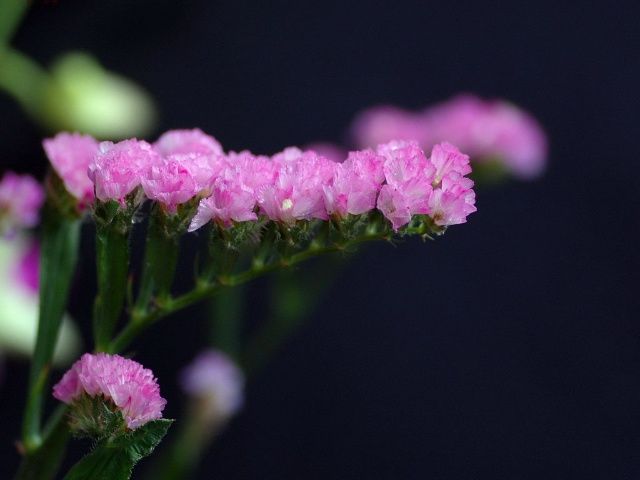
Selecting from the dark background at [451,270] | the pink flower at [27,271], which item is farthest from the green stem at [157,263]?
the dark background at [451,270]

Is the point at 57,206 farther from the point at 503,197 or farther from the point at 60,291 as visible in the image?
the point at 503,197

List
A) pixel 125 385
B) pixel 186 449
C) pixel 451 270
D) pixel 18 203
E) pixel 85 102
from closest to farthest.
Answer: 1. pixel 125 385
2. pixel 18 203
3. pixel 186 449
4. pixel 85 102
5. pixel 451 270

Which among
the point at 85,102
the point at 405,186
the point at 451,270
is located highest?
the point at 451,270

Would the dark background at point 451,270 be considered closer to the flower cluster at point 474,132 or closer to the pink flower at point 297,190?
the flower cluster at point 474,132

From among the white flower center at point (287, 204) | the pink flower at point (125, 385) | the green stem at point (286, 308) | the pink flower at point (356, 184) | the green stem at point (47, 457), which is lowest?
the green stem at point (47, 457)

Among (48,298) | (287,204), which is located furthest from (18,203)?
(287,204)

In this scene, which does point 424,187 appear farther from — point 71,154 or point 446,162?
→ point 71,154
